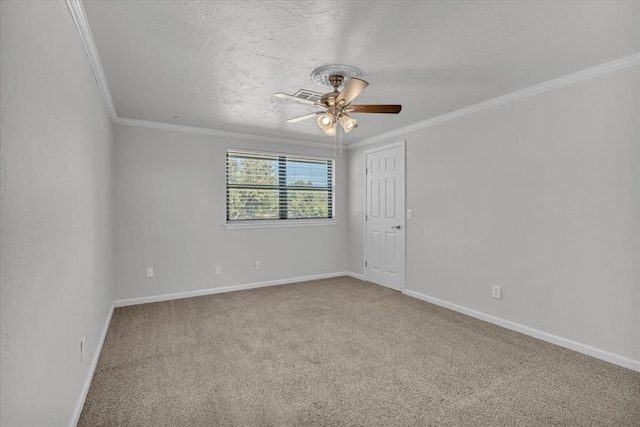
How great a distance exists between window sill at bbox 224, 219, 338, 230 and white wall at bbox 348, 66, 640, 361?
5.88ft

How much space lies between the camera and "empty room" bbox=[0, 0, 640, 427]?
1567 millimetres

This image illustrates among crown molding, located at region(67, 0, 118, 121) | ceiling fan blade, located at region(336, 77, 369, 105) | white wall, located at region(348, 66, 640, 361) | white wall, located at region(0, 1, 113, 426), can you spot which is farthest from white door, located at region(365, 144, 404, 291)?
white wall, located at region(0, 1, 113, 426)

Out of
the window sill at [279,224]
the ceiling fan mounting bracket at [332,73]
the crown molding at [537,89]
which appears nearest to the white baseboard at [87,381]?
the window sill at [279,224]

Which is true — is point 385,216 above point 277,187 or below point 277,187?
below

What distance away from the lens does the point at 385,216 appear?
493 centimetres

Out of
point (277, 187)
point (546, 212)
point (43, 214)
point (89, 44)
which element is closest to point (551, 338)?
point (546, 212)

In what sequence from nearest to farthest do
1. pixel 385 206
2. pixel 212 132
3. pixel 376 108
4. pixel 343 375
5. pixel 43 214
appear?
pixel 43 214 < pixel 343 375 < pixel 376 108 < pixel 212 132 < pixel 385 206

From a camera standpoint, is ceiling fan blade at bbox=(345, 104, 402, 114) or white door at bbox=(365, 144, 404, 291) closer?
ceiling fan blade at bbox=(345, 104, 402, 114)

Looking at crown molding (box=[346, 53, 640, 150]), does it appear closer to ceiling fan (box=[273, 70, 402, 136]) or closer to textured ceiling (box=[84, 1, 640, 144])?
textured ceiling (box=[84, 1, 640, 144])

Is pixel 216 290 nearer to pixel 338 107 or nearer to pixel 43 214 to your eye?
pixel 338 107

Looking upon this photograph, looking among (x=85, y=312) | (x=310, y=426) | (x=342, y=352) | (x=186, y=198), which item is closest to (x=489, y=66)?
(x=342, y=352)

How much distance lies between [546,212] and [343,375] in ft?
7.45

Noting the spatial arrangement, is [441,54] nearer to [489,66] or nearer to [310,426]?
[489,66]

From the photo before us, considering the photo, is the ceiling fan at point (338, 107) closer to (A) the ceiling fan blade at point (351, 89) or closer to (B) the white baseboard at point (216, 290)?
(A) the ceiling fan blade at point (351, 89)
